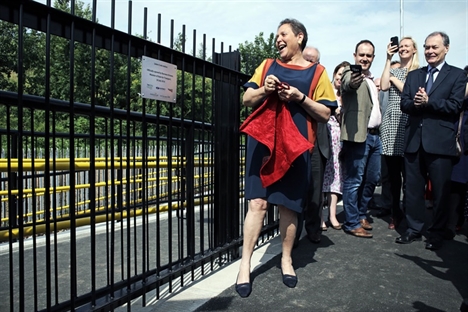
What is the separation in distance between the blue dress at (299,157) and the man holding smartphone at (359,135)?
1383 mm

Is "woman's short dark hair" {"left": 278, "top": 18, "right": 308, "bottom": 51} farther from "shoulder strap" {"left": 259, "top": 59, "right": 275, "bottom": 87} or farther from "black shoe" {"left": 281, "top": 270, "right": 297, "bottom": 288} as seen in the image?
"black shoe" {"left": 281, "top": 270, "right": 297, "bottom": 288}

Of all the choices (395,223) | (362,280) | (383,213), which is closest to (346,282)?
(362,280)

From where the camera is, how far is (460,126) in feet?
16.4

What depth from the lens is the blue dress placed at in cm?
313

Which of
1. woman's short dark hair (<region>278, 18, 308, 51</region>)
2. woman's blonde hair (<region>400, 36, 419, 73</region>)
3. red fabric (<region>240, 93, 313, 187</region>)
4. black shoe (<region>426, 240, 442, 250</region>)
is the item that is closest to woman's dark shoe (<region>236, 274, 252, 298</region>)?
red fabric (<region>240, 93, 313, 187</region>)

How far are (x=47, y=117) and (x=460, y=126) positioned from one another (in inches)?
185

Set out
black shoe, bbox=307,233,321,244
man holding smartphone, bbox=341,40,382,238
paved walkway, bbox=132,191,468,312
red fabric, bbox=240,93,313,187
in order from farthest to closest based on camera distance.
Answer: man holding smartphone, bbox=341,40,382,238
black shoe, bbox=307,233,321,244
red fabric, bbox=240,93,313,187
paved walkway, bbox=132,191,468,312

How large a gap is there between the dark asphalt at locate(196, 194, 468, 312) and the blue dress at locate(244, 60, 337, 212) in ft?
2.15

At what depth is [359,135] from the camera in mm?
4664

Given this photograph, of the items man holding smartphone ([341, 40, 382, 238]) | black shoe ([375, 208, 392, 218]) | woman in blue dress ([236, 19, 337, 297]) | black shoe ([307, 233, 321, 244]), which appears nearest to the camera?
woman in blue dress ([236, 19, 337, 297])

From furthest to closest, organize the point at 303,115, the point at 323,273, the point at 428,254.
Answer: the point at 428,254, the point at 323,273, the point at 303,115

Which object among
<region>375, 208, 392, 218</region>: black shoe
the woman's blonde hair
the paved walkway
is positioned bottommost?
the paved walkway

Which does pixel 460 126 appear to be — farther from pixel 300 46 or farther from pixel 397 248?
pixel 300 46

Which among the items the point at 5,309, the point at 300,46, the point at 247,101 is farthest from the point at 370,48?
the point at 5,309
